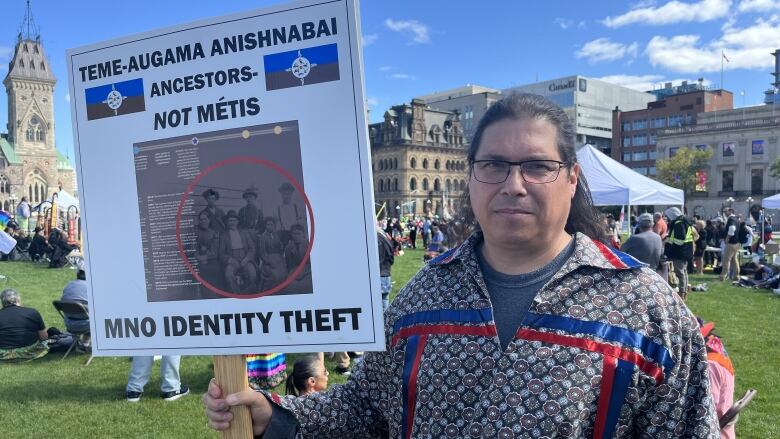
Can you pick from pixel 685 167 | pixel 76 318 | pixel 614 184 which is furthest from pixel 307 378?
pixel 685 167

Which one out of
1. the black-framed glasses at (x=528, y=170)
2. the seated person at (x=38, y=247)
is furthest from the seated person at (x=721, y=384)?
the seated person at (x=38, y=247)

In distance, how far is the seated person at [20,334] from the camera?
8.40 metres

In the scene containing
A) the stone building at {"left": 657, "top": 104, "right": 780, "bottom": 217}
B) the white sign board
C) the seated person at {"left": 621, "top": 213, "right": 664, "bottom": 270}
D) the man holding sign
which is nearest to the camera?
the man holding sign

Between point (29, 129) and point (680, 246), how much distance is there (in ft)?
373

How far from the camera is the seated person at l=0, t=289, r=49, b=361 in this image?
8.40 m

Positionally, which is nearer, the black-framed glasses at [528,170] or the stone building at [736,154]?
the black-framed glasses at [528,170]

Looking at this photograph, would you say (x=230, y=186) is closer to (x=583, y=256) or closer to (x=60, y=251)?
(x=583, y=256)

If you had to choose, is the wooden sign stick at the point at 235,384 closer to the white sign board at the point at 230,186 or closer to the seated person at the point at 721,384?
the white sign board at the point at 230,186

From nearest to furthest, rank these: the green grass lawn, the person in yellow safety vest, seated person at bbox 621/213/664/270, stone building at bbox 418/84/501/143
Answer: the green grass lawn → seated person at bbox 621/213/664/270 → the person in yellow safety vest → stone building at bbox 418/84/501/143

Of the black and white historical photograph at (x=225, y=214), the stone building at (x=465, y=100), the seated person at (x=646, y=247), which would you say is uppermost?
the stone building at (x=465, y=100)

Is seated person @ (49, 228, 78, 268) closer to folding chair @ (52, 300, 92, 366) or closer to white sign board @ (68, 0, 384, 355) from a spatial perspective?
folding chair @ (52, 300, 92, 366)

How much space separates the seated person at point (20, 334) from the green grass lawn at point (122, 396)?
253mm

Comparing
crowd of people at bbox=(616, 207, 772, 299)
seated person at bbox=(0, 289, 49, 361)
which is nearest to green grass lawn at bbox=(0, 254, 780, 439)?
seated person at bbox=(0, 289, 49, 361)

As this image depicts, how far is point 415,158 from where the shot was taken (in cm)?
8312
